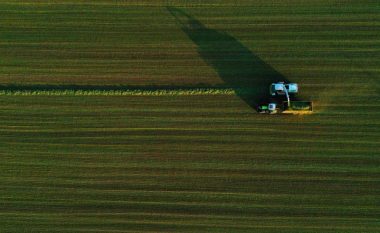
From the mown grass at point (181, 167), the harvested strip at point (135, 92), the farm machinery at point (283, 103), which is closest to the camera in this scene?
the farm machinery at point (283, 103)

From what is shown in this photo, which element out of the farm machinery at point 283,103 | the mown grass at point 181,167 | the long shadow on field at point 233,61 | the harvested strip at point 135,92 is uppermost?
the long shadow on field at point 233,61

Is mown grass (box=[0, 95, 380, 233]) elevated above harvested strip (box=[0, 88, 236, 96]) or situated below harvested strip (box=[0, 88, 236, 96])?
below

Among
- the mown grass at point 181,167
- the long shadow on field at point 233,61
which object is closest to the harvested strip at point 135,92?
the mown grass at point 181,167

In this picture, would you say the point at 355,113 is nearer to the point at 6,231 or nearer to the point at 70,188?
the point at 70,188

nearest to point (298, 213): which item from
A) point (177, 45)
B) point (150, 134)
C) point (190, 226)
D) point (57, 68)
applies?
point (190, 226)

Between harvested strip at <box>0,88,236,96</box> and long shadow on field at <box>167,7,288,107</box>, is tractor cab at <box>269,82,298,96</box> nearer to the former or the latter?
long shadow on field at <box>167,7,288,107</box>

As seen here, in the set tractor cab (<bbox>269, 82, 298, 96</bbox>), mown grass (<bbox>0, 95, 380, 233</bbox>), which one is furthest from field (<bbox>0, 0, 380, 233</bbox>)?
tractor cab (<bbox>269, 82, 298, 96</bbox>)

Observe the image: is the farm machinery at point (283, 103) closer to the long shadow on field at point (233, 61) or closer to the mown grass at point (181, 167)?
the long shadow on field at point (233, 61)
